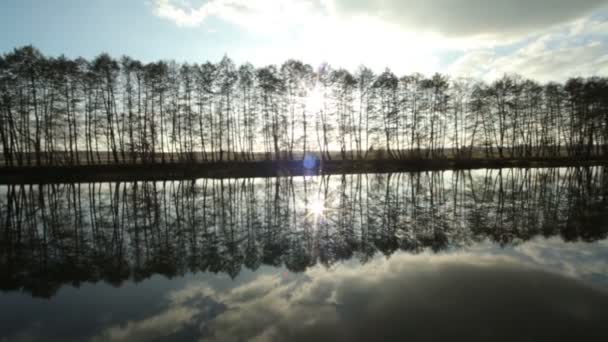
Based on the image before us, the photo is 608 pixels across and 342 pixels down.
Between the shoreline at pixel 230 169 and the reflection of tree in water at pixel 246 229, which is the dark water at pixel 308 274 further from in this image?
the shoreline at pixel 230 169

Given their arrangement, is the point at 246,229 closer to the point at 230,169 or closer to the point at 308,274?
the point at 308,274

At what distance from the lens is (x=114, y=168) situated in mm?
39531

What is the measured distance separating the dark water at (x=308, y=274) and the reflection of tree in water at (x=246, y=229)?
3.5 inches

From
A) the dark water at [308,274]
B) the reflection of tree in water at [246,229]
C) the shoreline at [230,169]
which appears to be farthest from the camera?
the shoreline at [230,169]

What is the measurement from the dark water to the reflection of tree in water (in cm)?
9

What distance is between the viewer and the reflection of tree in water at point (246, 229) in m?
8.89

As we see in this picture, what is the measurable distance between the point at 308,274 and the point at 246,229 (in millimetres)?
5235

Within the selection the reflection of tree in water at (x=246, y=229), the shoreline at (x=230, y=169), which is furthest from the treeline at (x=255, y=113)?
the reflection of tree in water at (x=246, y=229)

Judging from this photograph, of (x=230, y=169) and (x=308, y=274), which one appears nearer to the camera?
(x=308, y=274)

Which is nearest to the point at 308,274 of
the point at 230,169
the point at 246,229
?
the point at 246,229

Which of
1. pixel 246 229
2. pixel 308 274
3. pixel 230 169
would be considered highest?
pixel 230 169

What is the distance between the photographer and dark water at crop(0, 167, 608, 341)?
17.9ft

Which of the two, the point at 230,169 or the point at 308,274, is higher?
the point at 230,169

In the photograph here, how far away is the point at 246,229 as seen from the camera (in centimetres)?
1248
